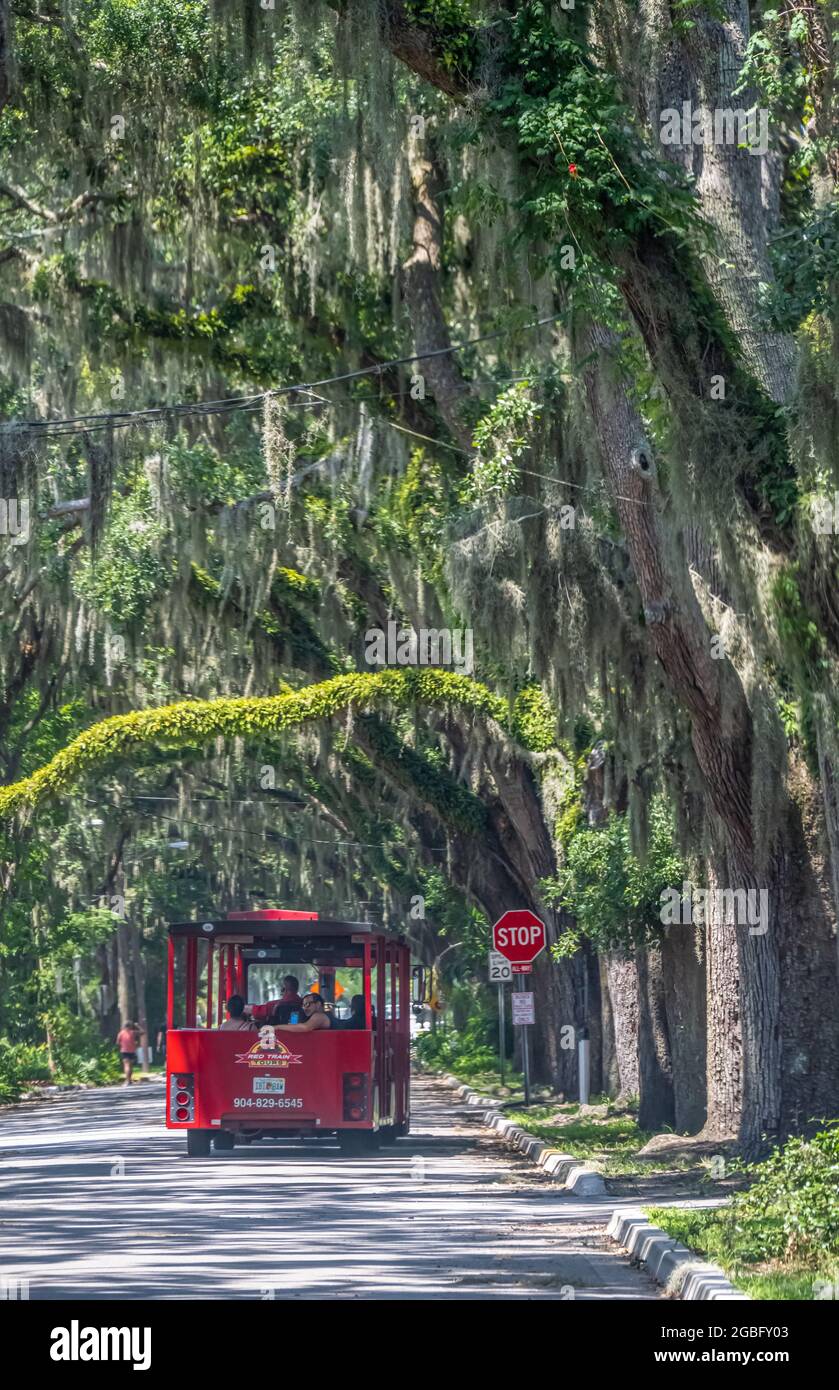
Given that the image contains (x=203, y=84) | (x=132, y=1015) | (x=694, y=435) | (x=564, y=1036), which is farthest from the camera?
(x=132, y=1015)

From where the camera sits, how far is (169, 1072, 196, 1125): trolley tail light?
20.6 meters

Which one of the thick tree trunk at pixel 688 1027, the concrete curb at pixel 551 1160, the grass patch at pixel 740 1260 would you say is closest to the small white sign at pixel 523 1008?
the concrete curb at pixel 551 1160

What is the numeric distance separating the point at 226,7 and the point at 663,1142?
12.1 metres

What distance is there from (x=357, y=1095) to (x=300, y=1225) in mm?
7229

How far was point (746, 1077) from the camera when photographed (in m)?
16.3

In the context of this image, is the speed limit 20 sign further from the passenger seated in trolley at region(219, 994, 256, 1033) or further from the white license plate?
the white license plate

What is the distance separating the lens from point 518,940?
81.4 feet

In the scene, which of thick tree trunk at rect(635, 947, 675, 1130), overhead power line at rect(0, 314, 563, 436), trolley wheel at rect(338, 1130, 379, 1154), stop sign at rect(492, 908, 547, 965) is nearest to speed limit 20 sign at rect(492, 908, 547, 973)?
stop sign at rect(492, 908, 547, 965)

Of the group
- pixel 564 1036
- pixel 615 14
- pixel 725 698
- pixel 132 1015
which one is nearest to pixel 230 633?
pixel 564 1036

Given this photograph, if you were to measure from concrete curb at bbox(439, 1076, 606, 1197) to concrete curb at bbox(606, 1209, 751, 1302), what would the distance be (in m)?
2.62

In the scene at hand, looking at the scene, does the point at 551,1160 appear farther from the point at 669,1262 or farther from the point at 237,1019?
the point at 669,1262

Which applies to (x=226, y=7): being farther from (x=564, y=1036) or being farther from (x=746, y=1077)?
(x=564, y=1036)

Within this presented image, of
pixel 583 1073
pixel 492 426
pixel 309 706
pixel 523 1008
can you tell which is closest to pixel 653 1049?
pixel 523 1008

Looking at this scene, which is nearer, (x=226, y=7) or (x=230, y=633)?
(x=226, y=7)
